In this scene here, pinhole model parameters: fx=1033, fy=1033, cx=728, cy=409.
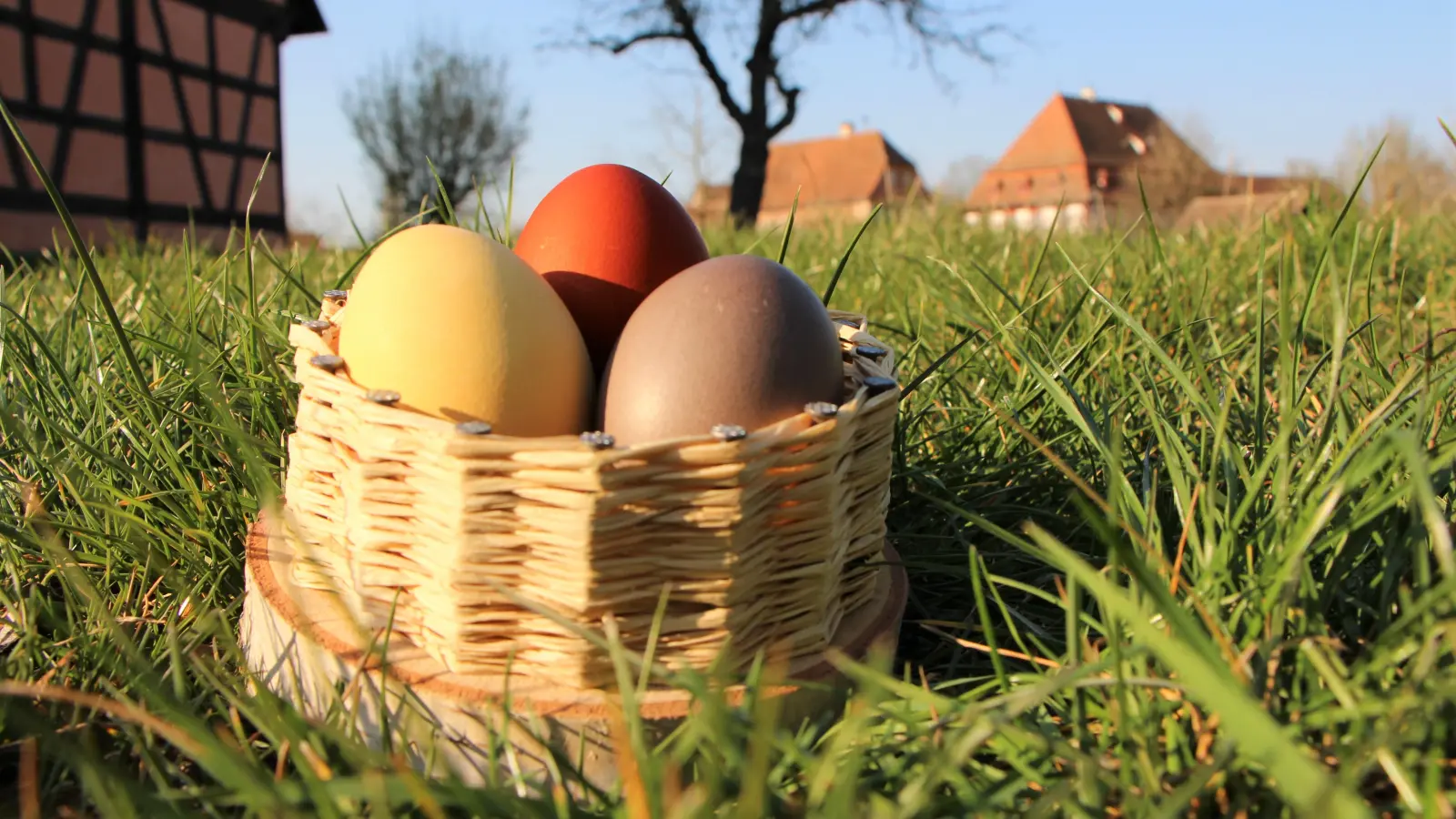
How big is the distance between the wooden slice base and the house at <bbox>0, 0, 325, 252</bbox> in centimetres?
653

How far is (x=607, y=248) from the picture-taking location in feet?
4.62

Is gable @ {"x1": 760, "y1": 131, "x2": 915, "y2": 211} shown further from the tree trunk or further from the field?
the field

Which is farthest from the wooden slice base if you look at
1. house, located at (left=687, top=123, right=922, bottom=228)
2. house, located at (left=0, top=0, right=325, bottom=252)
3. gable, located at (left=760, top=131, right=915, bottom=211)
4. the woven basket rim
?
gable, located at (left=760, top=131, right=915, bottom=211)

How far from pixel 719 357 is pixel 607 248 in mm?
378

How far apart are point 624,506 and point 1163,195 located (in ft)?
105

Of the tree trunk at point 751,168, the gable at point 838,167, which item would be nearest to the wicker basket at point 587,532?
the tree trunk at point 751,168

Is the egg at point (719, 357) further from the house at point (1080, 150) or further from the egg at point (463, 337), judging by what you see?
the house at point (1080, 150)

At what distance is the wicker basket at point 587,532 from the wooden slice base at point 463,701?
0.09ft

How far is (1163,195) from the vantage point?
2983 cm

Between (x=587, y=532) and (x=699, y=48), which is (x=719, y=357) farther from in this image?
(x=699, y=48)

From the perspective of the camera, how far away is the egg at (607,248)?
4.60 ft

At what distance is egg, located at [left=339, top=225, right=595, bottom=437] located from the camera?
1.12m

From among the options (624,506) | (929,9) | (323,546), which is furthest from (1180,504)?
(929,9)

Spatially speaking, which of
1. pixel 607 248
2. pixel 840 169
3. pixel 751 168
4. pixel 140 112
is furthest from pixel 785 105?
pixel 840 169
